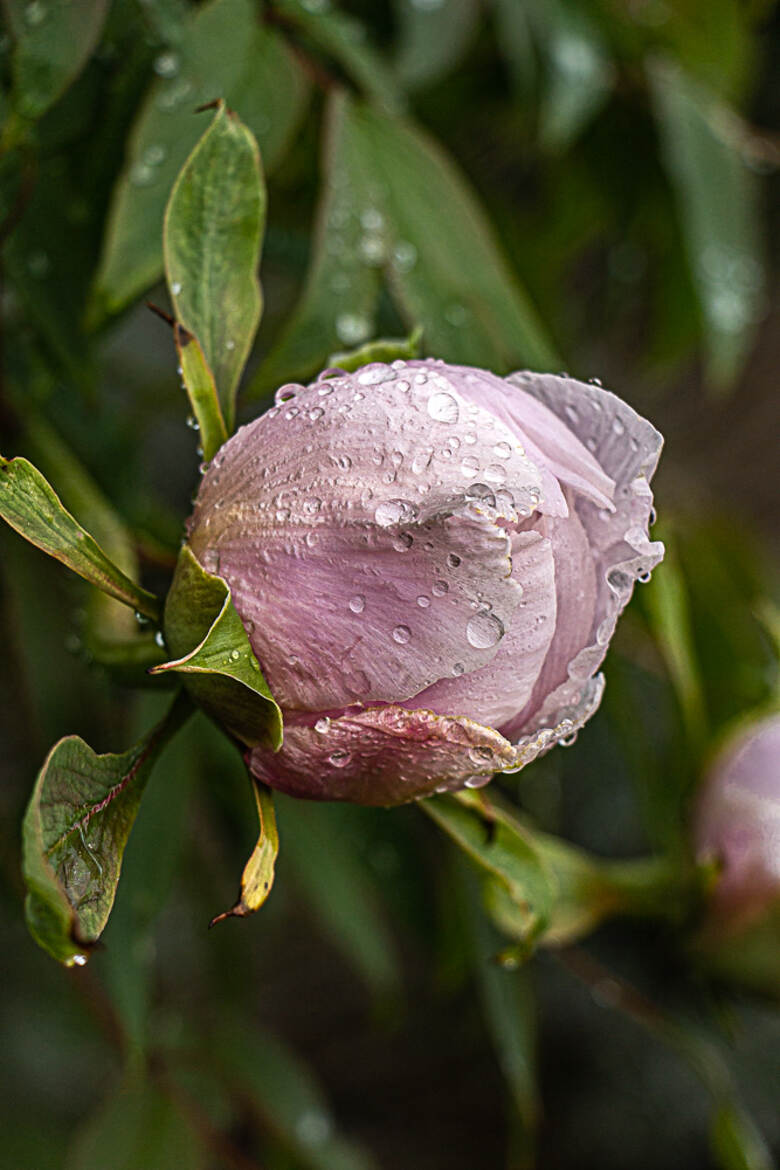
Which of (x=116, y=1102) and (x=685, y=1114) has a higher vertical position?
(x=116, y=1102)

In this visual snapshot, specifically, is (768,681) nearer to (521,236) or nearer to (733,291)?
(733,291)

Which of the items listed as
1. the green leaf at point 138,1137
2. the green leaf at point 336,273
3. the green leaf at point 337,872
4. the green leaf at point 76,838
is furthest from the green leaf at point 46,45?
the green leaf at point 138,1137

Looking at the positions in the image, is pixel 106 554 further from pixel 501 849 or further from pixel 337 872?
pixel 337 872

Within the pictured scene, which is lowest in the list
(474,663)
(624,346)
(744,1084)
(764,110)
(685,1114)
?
(685,1114)

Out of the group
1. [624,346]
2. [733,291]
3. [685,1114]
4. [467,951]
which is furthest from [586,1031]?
[624,346]

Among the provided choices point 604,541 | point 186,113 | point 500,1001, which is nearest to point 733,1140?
point 500,1001

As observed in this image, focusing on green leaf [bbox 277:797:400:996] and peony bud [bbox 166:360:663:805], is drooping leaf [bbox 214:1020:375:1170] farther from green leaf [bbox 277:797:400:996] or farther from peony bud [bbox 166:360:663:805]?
peony bud [bbox 166:360:663:805]

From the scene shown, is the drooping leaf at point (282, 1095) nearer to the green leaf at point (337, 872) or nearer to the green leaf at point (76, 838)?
the green leaf at point (337, 872)

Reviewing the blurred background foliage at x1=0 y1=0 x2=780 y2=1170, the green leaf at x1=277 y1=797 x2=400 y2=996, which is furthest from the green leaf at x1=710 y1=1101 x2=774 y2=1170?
the green leaf at x1=277 y1=797 x2=400 y2=996

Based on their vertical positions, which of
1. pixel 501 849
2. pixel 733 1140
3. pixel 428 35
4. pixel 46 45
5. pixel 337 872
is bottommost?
pixel 733 1140
